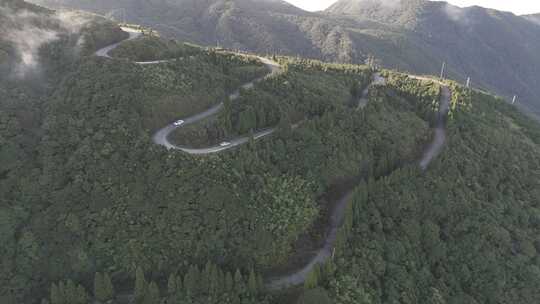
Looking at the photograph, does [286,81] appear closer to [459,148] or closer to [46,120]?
[459,148]

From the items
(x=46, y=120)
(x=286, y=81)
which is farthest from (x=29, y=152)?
(x=286, y=81)

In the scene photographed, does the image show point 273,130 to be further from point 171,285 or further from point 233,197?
point 171,285

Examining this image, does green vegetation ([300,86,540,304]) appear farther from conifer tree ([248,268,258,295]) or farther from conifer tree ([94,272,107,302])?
conifer tree ([94,272,107,302])

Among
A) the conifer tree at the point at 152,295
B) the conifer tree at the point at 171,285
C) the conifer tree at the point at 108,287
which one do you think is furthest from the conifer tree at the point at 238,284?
the conifer tree at the point at 108,287

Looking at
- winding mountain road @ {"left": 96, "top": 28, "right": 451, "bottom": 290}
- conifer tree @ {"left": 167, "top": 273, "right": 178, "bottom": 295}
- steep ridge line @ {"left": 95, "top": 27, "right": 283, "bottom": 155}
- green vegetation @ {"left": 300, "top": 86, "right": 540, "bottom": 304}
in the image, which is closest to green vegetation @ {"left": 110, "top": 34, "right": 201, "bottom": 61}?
steep ridge line @ {"left": 95, "top": 27, "right": 283, "bottom": 155}

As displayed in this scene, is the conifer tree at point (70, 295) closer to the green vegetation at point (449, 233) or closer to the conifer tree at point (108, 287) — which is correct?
the conifer tree at point (108, 287)

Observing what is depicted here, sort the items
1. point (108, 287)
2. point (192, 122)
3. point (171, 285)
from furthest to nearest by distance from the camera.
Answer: point (192, 122) < point (108, 287) < point (171, 285)

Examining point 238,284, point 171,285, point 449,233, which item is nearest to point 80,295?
point 171,285

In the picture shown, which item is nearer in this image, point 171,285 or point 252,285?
point 171,285

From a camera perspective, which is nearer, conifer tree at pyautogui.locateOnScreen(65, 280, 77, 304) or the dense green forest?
conifer tree at pyautogui.locateOnScreen(65, 280, 77, 304)
